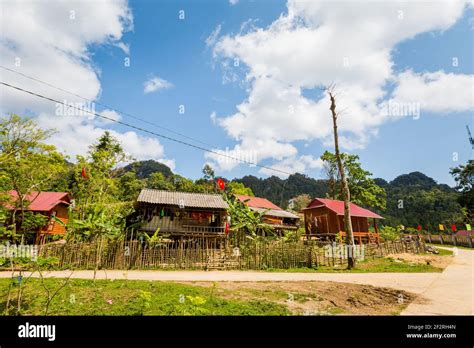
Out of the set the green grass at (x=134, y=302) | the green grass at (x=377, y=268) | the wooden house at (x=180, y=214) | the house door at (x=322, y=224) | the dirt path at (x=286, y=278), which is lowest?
the green grass at (x=377, y=268)

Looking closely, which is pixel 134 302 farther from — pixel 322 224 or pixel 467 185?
pixel 467 185

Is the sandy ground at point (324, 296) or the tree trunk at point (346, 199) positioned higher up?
the tree trunk at point (346, 199)

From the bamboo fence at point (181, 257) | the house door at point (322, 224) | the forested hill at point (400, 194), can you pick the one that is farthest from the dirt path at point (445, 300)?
the house door at point (322, 224)

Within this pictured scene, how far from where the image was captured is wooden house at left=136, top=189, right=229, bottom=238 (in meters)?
23.1

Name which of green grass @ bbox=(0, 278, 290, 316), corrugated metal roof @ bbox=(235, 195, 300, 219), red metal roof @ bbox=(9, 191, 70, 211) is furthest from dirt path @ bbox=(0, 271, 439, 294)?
corrugated metal roof @ bbox=(235, 195, 300, 219)

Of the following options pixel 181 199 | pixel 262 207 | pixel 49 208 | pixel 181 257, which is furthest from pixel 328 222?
pixel 49 208

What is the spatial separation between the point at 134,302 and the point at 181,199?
57.5 feet

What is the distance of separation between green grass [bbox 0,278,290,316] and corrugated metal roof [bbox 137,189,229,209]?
13908 mm

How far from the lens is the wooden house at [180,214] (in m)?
23.1

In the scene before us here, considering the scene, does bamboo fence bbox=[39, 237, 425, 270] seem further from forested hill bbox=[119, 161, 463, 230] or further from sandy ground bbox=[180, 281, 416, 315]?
forested hill bbox=[119, 161, 463, 230]

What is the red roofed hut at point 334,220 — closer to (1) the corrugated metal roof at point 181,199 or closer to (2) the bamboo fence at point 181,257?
(2) the bamboo fence at point 181,257
